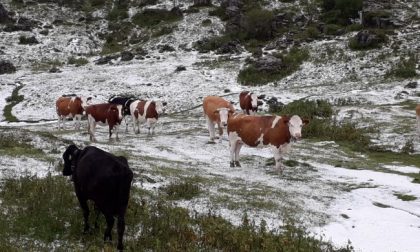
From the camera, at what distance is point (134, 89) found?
38.7 m

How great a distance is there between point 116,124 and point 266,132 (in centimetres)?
923

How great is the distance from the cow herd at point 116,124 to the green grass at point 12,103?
4.03 metres

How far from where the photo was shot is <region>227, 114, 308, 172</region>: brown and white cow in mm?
14969

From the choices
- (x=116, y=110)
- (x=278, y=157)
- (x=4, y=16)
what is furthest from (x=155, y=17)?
(x=278, y=157)

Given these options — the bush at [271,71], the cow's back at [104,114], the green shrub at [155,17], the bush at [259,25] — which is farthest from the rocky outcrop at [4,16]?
the cow's back at [104,114]

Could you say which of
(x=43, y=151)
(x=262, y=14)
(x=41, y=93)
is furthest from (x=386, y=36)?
(x=43, y=151)

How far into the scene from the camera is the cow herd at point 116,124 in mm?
7500

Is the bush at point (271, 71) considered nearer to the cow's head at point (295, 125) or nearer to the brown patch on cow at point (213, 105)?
the brown patch on cow at point (213, 105)

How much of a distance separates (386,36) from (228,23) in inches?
753

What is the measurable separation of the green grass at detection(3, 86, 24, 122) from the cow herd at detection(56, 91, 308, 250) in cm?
403

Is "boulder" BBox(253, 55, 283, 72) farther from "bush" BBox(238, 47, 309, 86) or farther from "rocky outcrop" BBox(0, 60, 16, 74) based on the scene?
"rocky outcrop" BBox(0, 60, 16, 74)

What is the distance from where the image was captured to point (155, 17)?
60906mm

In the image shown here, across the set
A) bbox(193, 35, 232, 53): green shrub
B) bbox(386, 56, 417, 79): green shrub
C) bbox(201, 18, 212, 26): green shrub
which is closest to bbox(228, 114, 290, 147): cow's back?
bbox(386, 56, 417, 79): green shrub

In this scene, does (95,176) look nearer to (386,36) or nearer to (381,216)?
(381,216)
